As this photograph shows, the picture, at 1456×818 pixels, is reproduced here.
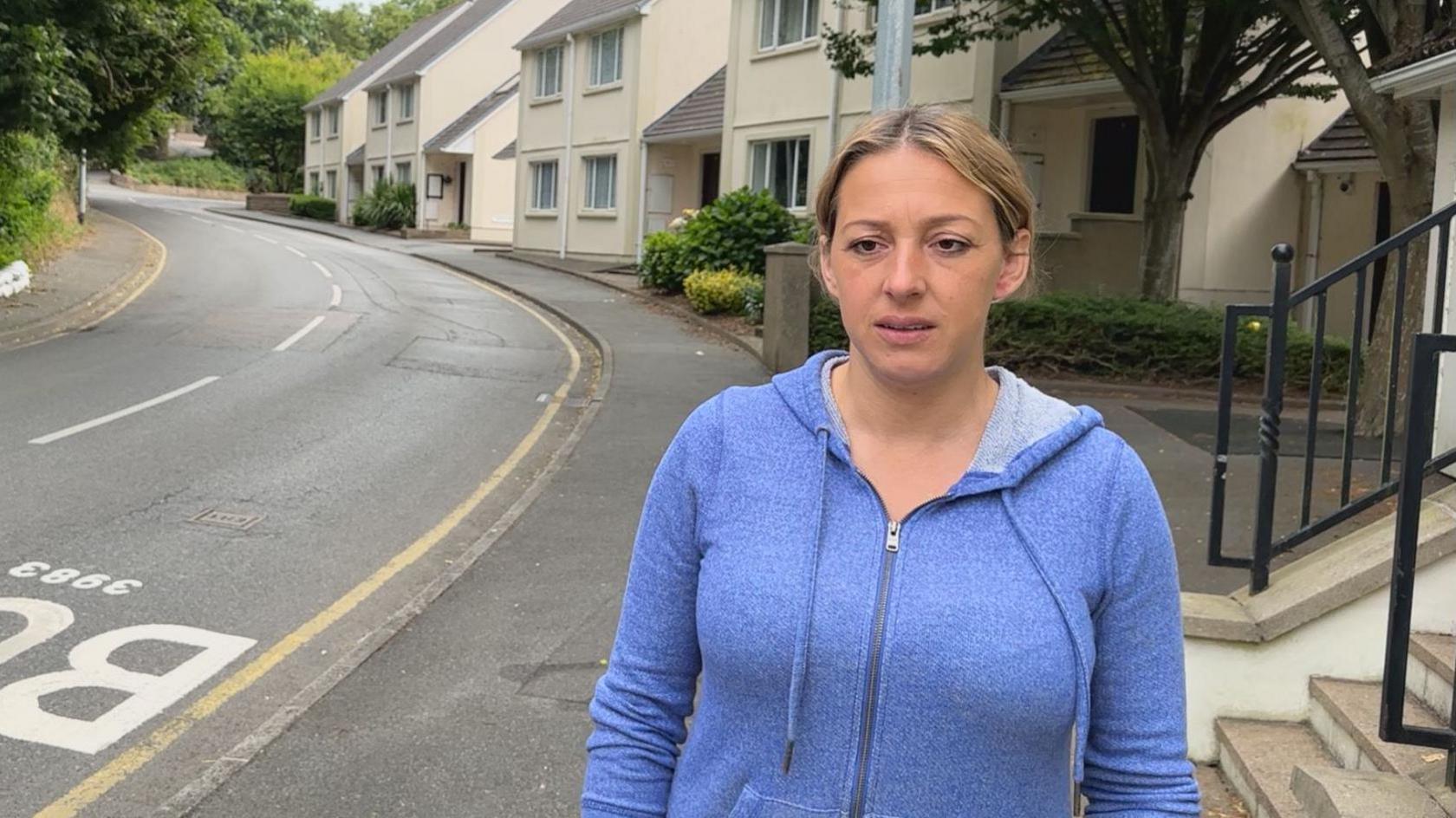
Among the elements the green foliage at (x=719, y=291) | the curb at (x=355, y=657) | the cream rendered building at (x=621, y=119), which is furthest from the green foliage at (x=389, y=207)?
the curb at (x=355, y=657)

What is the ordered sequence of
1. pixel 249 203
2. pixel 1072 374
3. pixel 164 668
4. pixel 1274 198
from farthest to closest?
1. pixel 249 203
2. pixel 1274 198
3. pixel 1072 374
4. pixel 164 668

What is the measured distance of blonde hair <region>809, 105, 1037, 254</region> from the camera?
190 cm

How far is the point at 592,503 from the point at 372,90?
49.3 metres

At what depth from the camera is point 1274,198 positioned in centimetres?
1995

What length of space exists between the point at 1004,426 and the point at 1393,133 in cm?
1018

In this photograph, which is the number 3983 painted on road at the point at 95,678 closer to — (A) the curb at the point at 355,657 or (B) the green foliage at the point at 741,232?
(A) the curb at the point at 355,657

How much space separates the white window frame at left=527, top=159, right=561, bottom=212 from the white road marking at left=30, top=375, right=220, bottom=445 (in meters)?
23.7

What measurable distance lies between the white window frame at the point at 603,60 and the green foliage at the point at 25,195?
42.9ft

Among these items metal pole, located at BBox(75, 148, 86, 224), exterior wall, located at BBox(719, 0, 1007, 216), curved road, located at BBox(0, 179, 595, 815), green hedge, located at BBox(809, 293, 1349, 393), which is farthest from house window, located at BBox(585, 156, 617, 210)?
green hedge, located at BBox(809, 293, 1349, 393)

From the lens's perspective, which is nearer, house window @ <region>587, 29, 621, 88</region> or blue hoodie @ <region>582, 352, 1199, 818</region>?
blue hoodie @ <region>582, 352, 1199, 818</region>

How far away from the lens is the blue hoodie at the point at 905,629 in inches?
72.0

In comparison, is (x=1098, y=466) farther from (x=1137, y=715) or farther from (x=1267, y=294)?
(x=1267, y=294)

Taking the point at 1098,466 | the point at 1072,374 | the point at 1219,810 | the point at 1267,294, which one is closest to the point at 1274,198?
the point at 1267,294

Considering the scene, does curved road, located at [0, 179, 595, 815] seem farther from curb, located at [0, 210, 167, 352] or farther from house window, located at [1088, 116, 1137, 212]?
house window, located at [1088, 116, 1137, 212]
